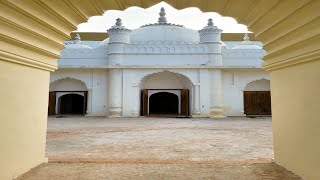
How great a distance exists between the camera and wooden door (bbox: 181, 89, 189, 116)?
45.7 feet

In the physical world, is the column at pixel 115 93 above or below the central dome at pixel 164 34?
below

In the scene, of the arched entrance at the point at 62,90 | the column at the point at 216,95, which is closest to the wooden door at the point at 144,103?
the arched entrance at the point at 62,90

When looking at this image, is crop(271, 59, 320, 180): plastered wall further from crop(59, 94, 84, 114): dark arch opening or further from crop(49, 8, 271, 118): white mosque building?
crop(59, 94, 84, 114): dark arch opening

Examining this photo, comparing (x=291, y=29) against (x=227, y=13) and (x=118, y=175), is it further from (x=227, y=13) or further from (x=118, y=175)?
(x=118, y=175)

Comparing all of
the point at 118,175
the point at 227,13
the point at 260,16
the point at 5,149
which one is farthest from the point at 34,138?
the point at 260,16

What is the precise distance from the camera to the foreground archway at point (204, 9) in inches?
82.7

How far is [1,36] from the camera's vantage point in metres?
1.99

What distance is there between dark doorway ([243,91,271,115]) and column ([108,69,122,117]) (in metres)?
6.73

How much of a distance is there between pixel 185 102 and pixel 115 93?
377cm

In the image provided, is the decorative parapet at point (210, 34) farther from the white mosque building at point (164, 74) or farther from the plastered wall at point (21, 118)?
the plastered wall at point (21, 118)

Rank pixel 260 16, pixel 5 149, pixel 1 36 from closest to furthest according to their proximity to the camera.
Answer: pixel 1 36 → pixel 5 149 → pixel 260 16

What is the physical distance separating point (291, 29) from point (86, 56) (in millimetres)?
13170

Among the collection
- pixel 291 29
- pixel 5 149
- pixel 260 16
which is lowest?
pixel 5 149

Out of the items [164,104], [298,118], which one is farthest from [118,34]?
[298,118]
